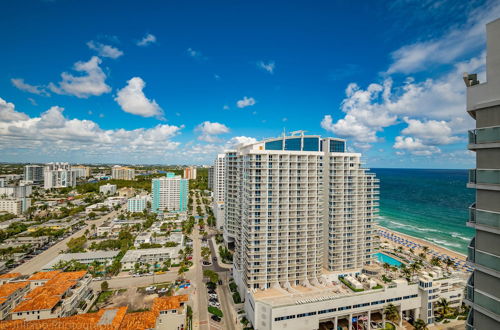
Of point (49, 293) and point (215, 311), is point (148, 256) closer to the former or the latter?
point (49, 293)

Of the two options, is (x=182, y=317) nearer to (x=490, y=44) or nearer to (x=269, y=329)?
(x=269, y=329)

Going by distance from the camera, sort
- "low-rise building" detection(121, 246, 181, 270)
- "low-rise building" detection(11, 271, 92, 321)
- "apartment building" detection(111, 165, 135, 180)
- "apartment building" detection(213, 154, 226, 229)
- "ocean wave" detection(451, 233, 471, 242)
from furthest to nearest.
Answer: "apartment building" detection(111, 165, 135, 180) < "apartment building" detection(213, 154, 226, 229) < "ocean wave" detection(451, 233, 471, 242) < "low-rise building" detection(121, 246, 181, 270) < "low-rise building" detection(11, 271, 92, 321)

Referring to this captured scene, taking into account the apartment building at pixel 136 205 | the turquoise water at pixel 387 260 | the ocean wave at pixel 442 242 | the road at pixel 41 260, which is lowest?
the road at pixel 41 260

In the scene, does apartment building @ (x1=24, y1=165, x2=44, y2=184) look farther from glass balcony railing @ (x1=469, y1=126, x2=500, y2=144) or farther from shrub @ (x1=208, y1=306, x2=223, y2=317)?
glass balcony railing @ (x1=469, y1=126, x2=500, y2=144)

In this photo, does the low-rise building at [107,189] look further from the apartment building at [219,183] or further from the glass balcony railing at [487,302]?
the glass balcony railing at [487,302]

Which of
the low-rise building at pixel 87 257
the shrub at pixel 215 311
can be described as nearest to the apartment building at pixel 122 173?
the low-rise building at pixel 87 257

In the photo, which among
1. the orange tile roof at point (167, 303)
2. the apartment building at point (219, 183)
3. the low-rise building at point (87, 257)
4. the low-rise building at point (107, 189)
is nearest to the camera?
the orange tile roof at point (167, 303)

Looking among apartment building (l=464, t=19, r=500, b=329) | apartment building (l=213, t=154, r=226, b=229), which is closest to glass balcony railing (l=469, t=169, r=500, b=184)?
apartment building (l=464, t=19, r=500, b=329)
